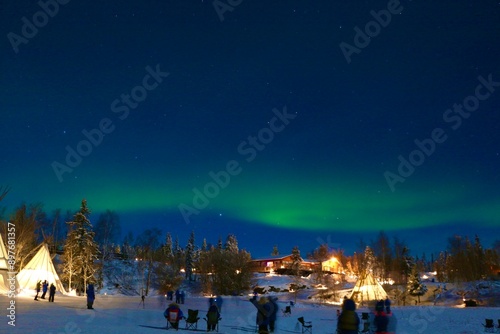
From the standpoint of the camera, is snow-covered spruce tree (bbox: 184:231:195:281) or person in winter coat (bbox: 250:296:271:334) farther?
snow-covered spruce tree (bbox: 184:231:195:281)

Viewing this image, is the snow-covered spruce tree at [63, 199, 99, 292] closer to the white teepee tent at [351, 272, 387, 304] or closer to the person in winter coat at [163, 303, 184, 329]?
the white teepee tent at [351, 272, 387, 304]

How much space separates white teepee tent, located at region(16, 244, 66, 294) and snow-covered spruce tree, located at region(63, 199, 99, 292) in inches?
588

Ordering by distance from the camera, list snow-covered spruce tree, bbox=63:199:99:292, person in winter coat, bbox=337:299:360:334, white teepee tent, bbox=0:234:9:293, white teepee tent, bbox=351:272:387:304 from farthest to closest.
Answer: snow-covered spruce tree, bbox=63:199:99:292 < white teepee tent, bbox=351:272:387:304 < white teepee tent, bbox=0:234:9:293 < person in winter coat, bbox=337:299:360:334

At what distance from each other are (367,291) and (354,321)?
127 ft

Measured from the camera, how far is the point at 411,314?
32.0 m

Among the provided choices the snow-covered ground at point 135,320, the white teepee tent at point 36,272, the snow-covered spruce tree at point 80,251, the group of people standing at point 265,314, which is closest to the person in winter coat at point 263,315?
the group of people standing at point 265,314

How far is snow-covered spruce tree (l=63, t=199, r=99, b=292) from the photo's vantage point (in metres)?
52.3

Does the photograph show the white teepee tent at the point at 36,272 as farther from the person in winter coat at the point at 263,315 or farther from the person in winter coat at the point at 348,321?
the person in winter coat at the point at 348,321

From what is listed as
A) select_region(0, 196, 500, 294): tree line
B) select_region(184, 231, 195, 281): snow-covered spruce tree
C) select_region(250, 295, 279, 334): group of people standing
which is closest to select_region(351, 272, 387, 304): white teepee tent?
select_region(0, 196, 500, 294): tree line

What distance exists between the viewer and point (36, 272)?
35.6 meters

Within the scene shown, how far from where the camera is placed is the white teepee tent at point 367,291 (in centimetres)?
4500

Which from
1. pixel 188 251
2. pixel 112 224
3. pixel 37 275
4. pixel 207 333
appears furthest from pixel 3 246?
pixel 188 251

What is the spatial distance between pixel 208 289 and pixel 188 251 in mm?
37948

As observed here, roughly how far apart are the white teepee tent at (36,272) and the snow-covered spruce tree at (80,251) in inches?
588
